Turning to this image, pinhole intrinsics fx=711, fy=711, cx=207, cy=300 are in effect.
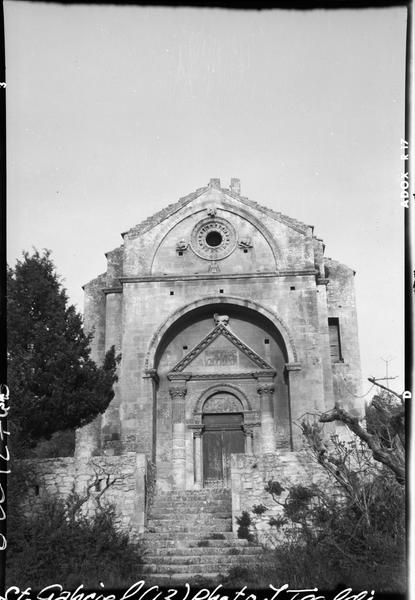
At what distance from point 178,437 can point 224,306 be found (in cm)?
467

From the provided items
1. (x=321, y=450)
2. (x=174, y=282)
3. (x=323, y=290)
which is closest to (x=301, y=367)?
(x=323, y=290)

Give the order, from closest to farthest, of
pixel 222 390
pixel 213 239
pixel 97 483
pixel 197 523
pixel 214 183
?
pixel 97 483, pixel 197 523, pixel 222 390, pixel 213 239, pixel 214 183

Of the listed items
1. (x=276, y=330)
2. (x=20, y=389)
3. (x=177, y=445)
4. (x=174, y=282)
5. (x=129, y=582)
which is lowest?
(x=129, y=582)

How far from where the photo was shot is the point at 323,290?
81.8 ft

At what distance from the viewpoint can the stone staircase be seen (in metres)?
14.6

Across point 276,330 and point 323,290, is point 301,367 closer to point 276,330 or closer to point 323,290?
point 276,330

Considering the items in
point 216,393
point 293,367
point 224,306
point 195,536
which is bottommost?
point 195,536

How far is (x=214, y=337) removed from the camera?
79.8 feet

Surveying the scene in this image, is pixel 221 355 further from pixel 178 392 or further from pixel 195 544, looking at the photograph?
pixel 195 544

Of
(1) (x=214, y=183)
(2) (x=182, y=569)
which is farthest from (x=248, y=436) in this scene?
(1) (x=214, y=183)

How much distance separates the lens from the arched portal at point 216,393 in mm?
23094

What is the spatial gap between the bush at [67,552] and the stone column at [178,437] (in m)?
7.04

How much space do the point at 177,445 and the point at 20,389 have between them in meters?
6.83

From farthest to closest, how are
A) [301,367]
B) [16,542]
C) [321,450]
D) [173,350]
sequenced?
[173,350]
[301,367]
[321,450]
[16,542]
